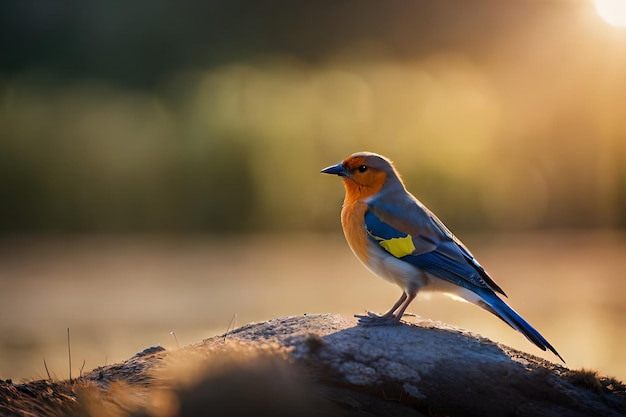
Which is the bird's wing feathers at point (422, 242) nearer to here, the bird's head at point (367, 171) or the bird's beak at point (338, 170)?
the bird's head at point (367, 171)

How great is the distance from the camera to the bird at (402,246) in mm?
7438

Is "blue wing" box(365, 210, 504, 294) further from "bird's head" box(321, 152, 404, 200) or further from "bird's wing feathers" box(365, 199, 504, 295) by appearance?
"bird's head" box(321, 152, 404, 200)

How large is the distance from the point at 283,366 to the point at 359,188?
3396 millimetres

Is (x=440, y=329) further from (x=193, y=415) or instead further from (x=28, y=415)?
(x=28, y=415)

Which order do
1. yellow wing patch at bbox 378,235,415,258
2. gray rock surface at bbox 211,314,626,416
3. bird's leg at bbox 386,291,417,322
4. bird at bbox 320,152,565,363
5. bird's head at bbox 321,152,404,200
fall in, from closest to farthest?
gray rock surface at bbox 211,314,626,416 < bird's leg at bbox 386,291,417,322 < bird at bbox 320,152,565,363 < yellow wing patch at bbox 378,235,415,258 < bird's head at bbox 321,152,404,200

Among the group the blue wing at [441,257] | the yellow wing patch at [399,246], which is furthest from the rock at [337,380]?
the yellow wing patch at [399,246]

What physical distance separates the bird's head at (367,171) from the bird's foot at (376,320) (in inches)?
58.9

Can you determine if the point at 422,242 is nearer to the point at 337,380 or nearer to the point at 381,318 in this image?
the point at 381,318

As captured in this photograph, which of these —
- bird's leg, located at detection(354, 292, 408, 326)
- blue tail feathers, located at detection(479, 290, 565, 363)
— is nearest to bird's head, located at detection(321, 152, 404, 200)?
bird's leg, located at detection(354, 292, 408, 326)

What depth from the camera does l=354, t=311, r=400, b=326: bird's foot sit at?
7034 mm

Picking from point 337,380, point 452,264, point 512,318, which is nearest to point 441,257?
point 452,264

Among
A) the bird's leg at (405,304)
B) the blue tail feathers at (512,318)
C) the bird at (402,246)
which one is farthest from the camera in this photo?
the bird at (402,246)

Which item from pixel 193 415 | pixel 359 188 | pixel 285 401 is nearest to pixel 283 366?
pixel 285 401

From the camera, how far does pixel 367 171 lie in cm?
834
